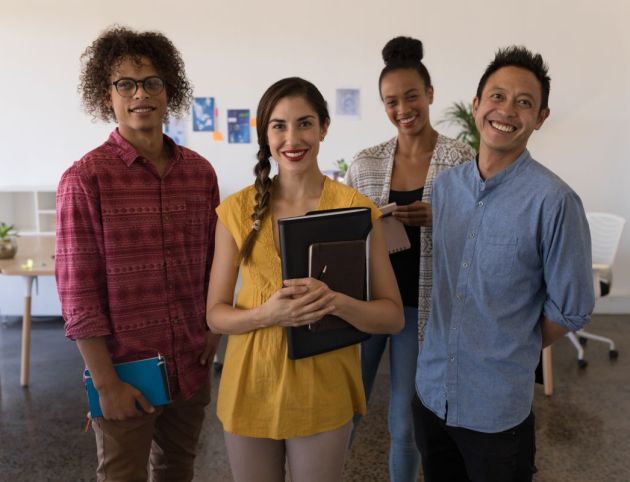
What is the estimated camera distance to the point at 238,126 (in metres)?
5.27

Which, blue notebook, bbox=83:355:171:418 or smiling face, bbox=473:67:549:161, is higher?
smiling face, bbox=473:67:549:161

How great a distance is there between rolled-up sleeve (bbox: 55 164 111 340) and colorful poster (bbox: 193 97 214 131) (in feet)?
13.3

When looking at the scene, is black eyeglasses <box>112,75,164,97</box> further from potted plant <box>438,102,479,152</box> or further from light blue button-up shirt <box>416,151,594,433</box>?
potted plant <box>438,102,479,152</box>

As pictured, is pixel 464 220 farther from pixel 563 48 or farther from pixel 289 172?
pixel 563 48

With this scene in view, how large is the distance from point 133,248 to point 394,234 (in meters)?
0.83

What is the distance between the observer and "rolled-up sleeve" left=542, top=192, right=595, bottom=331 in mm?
1171

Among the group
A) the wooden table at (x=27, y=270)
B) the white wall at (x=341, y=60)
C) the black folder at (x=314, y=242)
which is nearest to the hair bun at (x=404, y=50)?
the black folder at (x=314, y=242)

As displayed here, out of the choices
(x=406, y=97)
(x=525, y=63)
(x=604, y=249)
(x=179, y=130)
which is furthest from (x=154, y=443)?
(x=179, y=130)

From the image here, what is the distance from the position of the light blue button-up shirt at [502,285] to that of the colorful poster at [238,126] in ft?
13.6

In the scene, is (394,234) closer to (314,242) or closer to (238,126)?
(314,242)

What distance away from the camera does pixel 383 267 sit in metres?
1.32

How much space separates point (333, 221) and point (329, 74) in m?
4.30

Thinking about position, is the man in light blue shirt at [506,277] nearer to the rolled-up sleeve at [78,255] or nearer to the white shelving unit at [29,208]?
the rolled-up sleeve at [78,255]

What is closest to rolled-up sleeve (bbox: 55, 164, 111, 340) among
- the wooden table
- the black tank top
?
the black tank top
